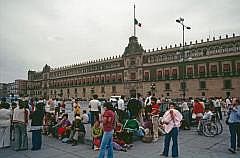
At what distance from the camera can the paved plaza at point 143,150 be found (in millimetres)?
7445

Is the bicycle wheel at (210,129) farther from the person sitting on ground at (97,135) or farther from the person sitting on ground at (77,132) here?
the person sitting on ground at (77,132)

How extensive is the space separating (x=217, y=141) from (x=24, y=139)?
7.07 m

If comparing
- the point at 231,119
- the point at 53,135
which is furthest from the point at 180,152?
the point at 53,135

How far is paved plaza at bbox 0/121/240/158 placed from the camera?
745 centimetres

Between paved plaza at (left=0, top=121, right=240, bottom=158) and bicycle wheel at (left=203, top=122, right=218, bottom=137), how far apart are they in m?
0.77

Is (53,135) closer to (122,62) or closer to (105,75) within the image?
(122,62)

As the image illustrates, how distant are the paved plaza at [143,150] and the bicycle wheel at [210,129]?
2.51 feet

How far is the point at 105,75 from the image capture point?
68.2 m

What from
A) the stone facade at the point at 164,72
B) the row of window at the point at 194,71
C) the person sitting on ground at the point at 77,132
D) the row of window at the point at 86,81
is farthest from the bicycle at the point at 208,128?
the row of window at the point at 86,81

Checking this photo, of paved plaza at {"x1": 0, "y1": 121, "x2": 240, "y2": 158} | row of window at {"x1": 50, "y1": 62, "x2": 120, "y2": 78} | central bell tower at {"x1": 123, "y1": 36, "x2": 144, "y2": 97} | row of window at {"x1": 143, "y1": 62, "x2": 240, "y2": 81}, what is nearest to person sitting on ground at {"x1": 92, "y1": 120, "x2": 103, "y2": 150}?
paved plaza at {"x1": 0, "y1": 121, "x2": 240, "y2": 158}

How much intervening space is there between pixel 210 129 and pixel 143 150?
405cm

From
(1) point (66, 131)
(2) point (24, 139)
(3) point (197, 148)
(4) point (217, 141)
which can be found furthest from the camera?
(1) point (66, 131)

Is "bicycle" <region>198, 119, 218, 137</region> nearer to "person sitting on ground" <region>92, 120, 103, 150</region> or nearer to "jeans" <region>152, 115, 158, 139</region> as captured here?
"jeans" <region>152, 115, 158, 139</region>

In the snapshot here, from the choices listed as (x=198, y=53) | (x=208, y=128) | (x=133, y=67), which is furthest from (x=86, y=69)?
(x=208, y=128)
